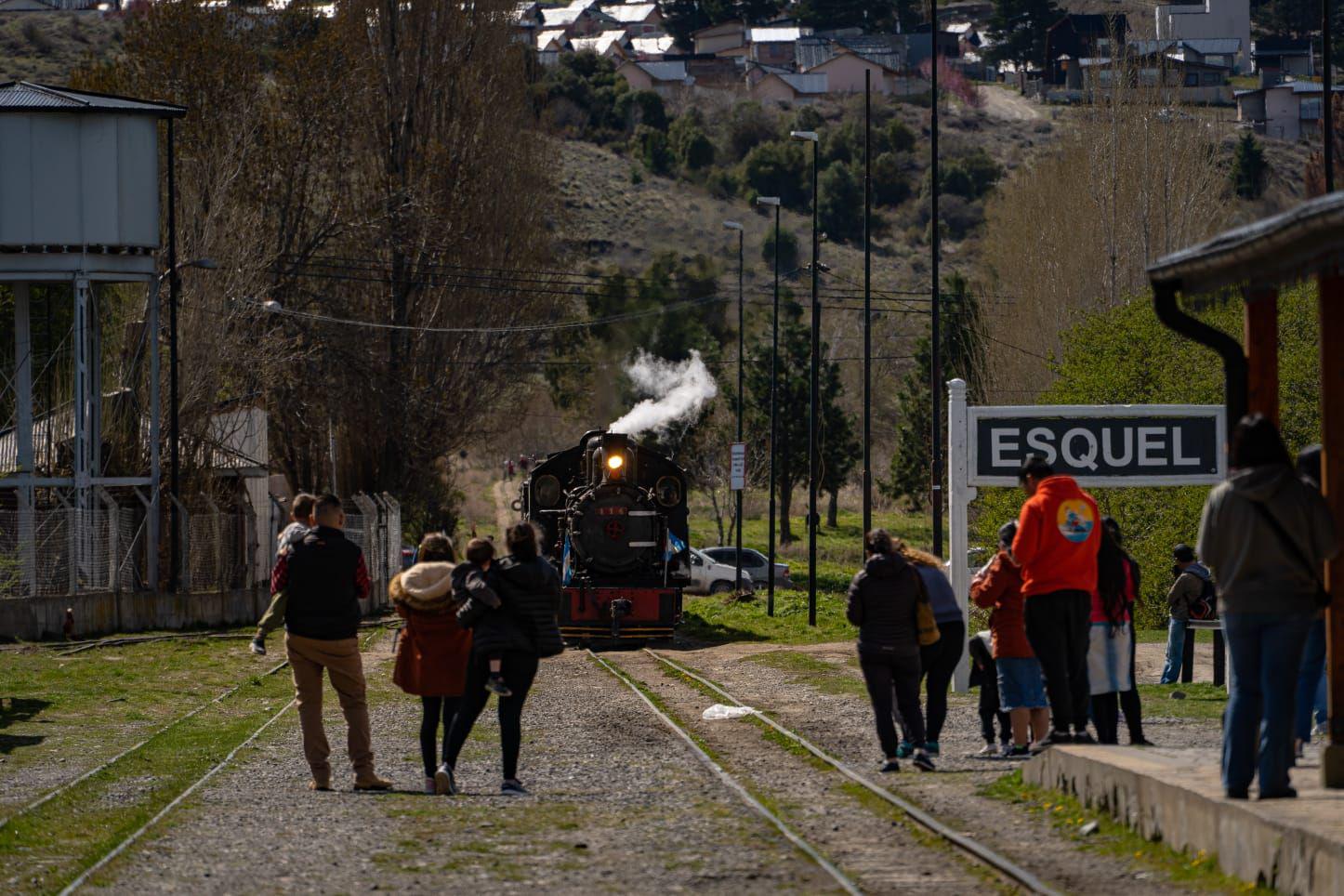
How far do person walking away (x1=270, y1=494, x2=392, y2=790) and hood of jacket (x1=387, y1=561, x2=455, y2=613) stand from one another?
0.91 ft

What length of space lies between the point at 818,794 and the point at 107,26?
132390 millimetres

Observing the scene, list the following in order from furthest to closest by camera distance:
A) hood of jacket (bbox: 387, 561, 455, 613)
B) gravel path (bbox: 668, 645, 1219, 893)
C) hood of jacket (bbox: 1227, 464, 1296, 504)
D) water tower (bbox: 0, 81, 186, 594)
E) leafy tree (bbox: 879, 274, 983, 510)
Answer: leafy tree (bbox: 879, 274, 983, 510) → water tower (bbox: 0, 81, 186, 594) → hood of jacket (bbox: 387, 561, 455, 613) → gravel path (bbox: 668, 645, 1219, 893) → hood of jacket (bbox: 1227, 464, 1296, 504)

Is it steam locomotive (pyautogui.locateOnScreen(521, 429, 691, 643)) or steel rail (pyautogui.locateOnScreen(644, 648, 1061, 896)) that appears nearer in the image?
steel rail (pyautogui.locateOnScreen(644, 648, 1061, 896))

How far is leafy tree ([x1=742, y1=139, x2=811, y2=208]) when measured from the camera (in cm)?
12631

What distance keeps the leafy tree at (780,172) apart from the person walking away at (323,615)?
114357mm

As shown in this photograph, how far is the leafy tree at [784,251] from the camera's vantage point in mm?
110125

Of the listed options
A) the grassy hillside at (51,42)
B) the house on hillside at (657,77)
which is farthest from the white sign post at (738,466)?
the house on hillside at (657,77)

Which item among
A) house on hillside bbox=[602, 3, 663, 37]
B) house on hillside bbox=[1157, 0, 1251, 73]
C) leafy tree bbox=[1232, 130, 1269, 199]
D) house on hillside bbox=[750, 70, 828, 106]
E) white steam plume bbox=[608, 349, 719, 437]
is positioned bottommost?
white steam plume bbox=[608, 349, 719, 437]

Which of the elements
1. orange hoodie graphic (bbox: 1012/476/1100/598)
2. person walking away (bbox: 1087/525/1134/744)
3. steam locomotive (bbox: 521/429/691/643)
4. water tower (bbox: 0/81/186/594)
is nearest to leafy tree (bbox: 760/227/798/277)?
water tower (bbox: 0/81/186/594)

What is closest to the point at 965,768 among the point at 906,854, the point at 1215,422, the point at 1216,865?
the point at 906,854

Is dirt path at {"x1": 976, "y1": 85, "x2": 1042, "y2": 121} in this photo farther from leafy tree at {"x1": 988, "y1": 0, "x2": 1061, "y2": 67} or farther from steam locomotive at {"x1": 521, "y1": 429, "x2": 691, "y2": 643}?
steam locomotive at {"x1": 521, "y1": 429, "x2": 691, "y2": 643}

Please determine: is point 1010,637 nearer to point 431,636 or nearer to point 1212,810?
point 431,636

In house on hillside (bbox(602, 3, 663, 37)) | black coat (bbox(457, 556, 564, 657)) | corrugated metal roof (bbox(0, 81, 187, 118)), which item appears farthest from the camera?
house on hillside (bbox(602, 3, 663, 37))

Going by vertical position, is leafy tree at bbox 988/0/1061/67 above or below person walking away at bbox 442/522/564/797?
above
